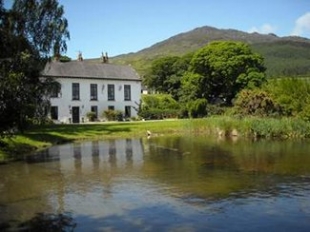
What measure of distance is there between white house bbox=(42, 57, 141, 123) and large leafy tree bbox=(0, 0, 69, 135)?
76.7 ft

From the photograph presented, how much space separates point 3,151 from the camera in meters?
29.5

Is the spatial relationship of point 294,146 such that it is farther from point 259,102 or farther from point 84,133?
point 84,133

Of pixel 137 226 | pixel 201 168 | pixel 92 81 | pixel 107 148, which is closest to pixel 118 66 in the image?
pixel 92 81

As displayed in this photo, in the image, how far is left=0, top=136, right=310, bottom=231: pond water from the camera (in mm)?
13289

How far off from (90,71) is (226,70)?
20569 mm

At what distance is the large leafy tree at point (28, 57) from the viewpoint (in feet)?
66.3

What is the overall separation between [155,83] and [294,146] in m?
64.4

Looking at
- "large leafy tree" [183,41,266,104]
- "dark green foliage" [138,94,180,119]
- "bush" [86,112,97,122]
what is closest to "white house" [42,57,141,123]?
"bush" [86,112,97,122]

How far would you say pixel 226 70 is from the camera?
243 ft

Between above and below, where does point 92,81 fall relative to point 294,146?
above

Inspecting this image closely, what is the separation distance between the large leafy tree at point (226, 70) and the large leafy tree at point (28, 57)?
38.2m

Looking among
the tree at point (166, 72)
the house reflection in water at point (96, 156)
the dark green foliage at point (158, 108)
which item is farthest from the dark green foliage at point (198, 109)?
the house reflection in water at point (96, 156)

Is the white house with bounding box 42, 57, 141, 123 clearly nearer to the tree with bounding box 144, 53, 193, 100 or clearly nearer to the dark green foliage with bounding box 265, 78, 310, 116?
the tree with bounding box 144, 53, 193, 100

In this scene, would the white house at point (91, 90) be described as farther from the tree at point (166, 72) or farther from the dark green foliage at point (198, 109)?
the tree at point (166, 72)
